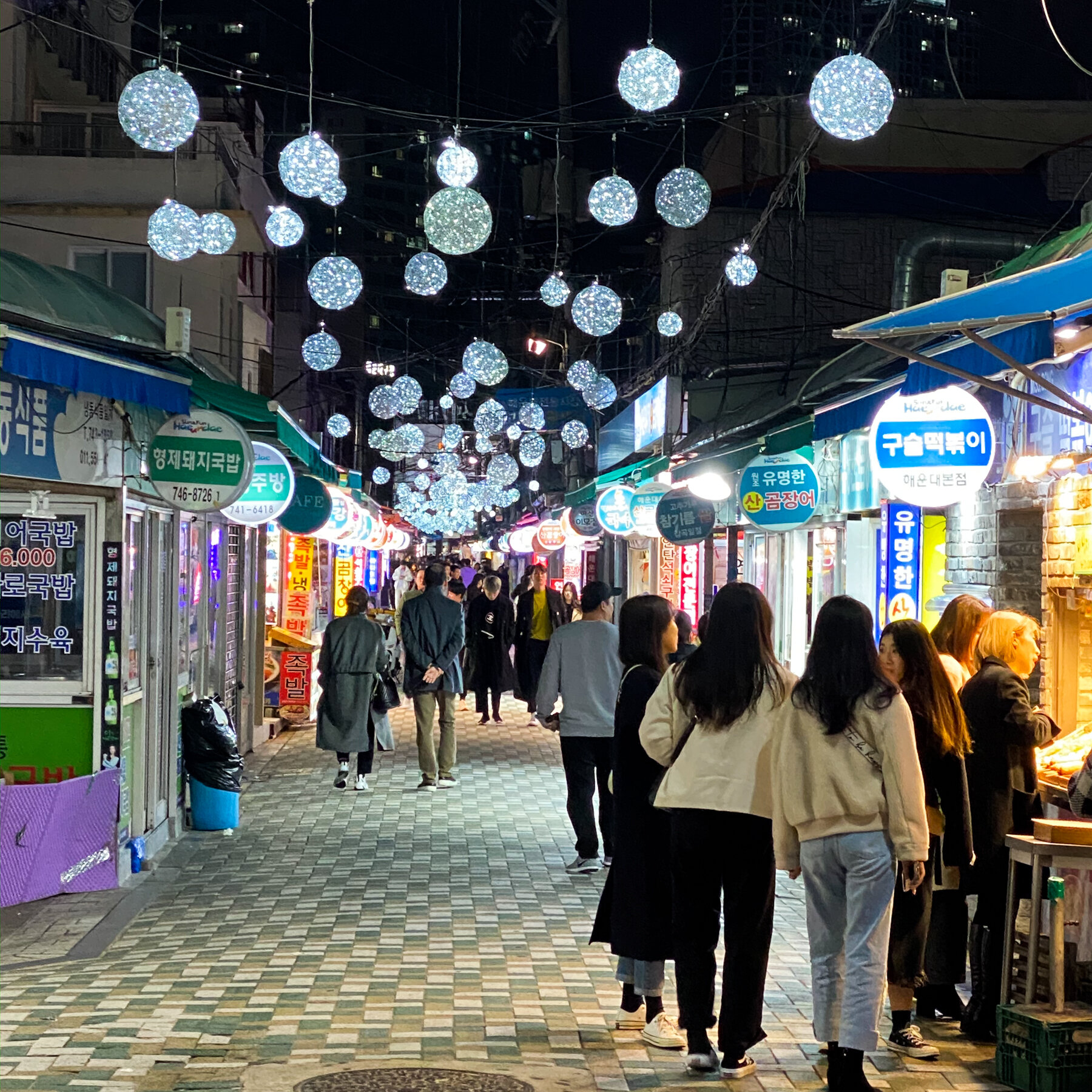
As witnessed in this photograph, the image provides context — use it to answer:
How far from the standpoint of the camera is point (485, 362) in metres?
19.3

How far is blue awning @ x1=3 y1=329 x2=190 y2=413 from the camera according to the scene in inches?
339

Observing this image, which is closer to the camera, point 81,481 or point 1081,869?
point 1081,869

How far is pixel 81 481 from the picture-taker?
1030cm

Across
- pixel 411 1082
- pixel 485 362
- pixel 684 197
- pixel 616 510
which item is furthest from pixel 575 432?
pixel 411 1082

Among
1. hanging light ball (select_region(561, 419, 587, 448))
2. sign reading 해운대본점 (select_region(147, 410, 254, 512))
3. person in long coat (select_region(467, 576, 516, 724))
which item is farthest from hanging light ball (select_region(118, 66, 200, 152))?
hanging light ball (select_region(561, 419, 587, 448))

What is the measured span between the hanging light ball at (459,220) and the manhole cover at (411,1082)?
21.4 ft

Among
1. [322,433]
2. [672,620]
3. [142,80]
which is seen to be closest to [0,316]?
[142,80]

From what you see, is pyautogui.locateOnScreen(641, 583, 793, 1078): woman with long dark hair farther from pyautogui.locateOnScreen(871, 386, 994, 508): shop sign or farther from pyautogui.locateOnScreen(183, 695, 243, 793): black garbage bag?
pyautogui.locateOnScreen(183, 695, 243, 793): black garbage bag

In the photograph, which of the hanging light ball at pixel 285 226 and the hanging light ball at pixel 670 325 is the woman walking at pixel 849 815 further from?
the hanging light ball at pixel 670 325

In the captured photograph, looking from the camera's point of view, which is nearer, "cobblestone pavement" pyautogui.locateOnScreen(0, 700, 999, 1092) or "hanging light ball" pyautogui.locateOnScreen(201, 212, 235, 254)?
"cobblestone pavement" pyautogui.locateOnScreen(0, 700, 999, 1092)

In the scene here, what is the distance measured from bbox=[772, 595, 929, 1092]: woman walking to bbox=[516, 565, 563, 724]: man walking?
1529cm

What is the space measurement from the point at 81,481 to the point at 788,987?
5.94 m

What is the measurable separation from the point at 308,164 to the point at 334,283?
2813 millimetres

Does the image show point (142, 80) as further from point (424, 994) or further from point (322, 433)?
point (322, 433)
